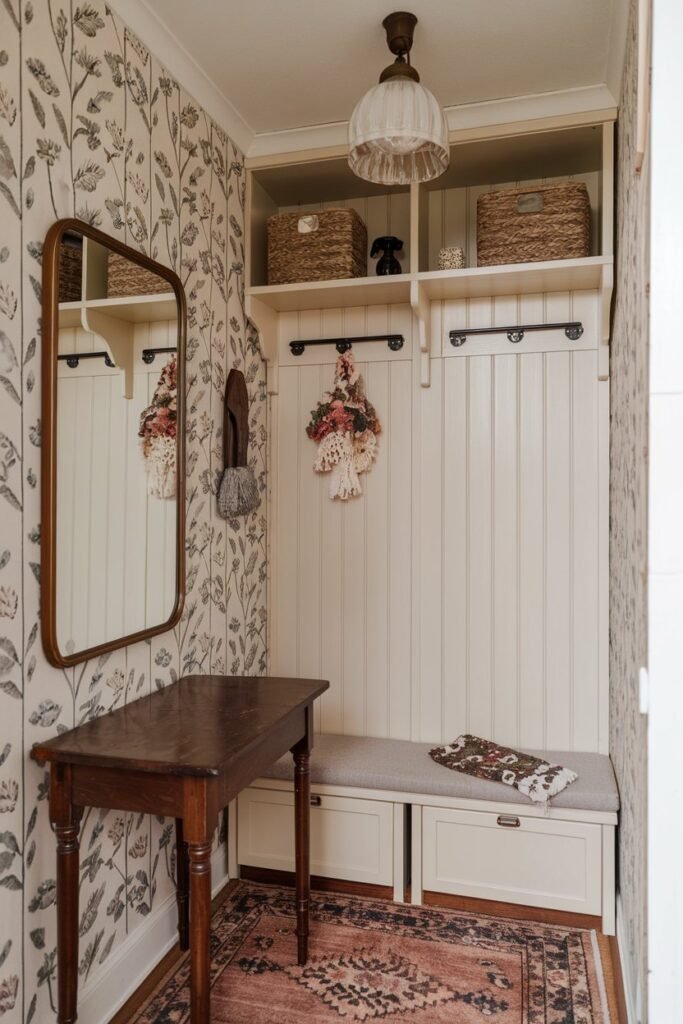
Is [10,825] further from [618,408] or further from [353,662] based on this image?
[618,408]

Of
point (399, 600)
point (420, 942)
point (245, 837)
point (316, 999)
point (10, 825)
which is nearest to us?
point (10, 825)

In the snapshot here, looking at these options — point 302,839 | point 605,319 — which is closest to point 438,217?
point 605,319

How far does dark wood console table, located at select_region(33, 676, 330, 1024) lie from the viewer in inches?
64.4

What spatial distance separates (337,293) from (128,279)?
3.30 ft

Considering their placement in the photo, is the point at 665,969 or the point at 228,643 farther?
the point at 228,643

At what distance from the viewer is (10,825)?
1.66 metres

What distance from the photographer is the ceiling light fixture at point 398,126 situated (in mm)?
1993

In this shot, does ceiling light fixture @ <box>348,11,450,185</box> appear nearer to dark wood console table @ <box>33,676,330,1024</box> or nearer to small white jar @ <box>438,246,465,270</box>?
small white jar @ <box>438,246,465,270</box>

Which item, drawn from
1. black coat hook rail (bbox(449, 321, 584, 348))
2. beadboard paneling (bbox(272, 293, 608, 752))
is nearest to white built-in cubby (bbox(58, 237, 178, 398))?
beadboard paneling (bbox(272, 293, 608, 752))

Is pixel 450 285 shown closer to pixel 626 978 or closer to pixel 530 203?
pixel 530 203

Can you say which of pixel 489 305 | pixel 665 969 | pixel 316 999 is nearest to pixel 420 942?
pixel 316 999

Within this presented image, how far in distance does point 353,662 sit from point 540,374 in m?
1.32

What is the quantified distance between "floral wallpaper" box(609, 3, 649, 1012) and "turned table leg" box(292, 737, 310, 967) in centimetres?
89

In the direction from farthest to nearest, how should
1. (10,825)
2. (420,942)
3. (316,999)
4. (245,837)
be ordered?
(245,837)
(420,942)
(316,999)
(10,825)
